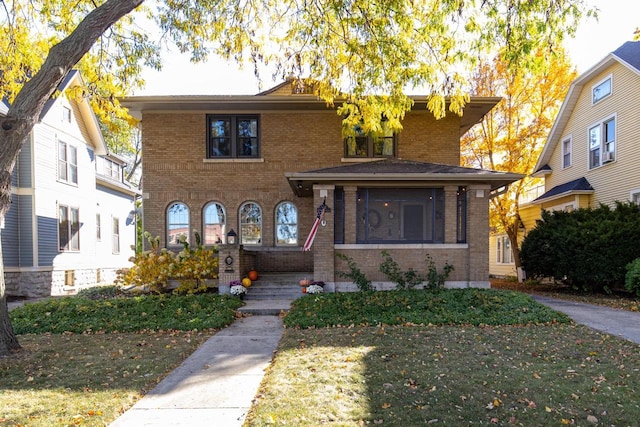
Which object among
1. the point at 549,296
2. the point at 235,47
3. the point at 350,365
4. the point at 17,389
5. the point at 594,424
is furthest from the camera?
the point at 549,296

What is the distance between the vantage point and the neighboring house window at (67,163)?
Result: 15812 millimetres

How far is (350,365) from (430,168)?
23.9 feet

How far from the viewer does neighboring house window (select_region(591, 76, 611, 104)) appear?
15.1 metres

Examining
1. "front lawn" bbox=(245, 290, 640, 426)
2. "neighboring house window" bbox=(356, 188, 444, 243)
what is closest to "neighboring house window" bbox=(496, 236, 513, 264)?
"neighboring house window" bbox=(356, 188, 444, 243)

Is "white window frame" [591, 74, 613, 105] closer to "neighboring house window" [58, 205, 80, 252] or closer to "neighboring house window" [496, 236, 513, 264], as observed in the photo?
"neighboring house window" [496, 236, 513, 264]

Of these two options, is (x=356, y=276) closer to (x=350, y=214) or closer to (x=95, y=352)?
(x=350, y=214)

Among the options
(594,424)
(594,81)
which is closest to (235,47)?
(594,424)

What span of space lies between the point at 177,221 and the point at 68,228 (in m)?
5.78

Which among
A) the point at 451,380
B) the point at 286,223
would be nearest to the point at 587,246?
the point at 286,223

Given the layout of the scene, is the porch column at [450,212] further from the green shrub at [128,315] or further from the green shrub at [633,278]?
the green shrub at [128,315]

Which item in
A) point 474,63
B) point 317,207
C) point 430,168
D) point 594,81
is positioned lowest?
point 317,207

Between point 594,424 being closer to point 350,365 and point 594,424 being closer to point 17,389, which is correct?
point 350,365

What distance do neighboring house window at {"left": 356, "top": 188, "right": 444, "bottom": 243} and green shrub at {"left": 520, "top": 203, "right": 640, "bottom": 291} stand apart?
13.1 ft

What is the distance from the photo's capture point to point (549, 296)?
12312 mm
